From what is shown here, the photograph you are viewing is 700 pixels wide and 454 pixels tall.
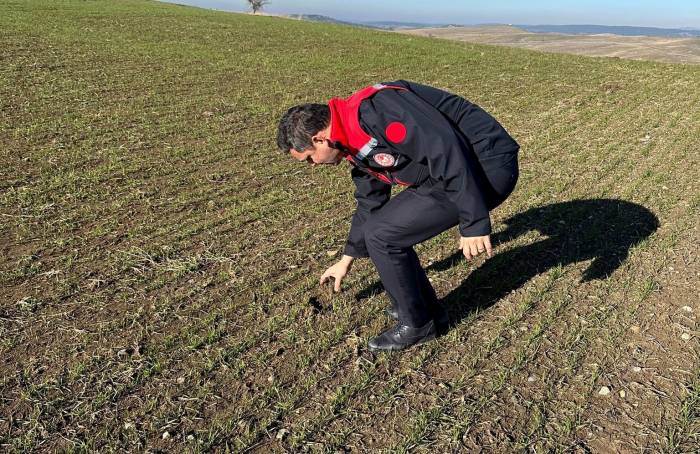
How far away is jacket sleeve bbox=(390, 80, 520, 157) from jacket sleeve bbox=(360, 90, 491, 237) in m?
0.18

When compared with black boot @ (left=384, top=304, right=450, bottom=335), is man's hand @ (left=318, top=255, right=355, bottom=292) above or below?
above

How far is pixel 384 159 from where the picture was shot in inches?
133

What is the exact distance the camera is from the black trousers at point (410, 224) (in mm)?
3562

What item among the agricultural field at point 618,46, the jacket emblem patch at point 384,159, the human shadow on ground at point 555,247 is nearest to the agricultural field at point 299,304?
the human shadow on ground at point 555,247

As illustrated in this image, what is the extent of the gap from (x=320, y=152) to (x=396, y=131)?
19.2 inches

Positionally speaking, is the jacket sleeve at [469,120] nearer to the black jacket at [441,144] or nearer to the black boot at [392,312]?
the black jacket at [441,144]

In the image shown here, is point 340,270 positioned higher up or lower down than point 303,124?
lower down

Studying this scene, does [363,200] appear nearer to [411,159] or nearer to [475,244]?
[411,159]

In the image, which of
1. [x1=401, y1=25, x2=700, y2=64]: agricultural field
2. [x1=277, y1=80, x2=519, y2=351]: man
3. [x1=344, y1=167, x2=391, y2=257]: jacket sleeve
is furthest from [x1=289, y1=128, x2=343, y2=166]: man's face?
[x1=401, y1=25, x2=700, y2=64]: agricultural field

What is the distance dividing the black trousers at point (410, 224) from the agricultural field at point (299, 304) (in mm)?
606

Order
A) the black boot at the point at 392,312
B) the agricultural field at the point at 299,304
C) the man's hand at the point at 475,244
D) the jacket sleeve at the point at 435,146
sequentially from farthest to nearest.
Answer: the black boot at the point at 392,312 → the agricultural field at the point at 299,304 → the man's hand at the point at 475,244 → the jacket sleeve at the point at 435,146

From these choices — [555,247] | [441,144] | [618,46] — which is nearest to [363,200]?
[441,144]

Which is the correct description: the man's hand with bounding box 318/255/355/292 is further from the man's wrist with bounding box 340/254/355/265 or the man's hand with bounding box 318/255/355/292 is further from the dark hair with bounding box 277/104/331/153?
the dark hair with bounding box 277/104/331/153

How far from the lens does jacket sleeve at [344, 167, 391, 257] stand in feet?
13.4
